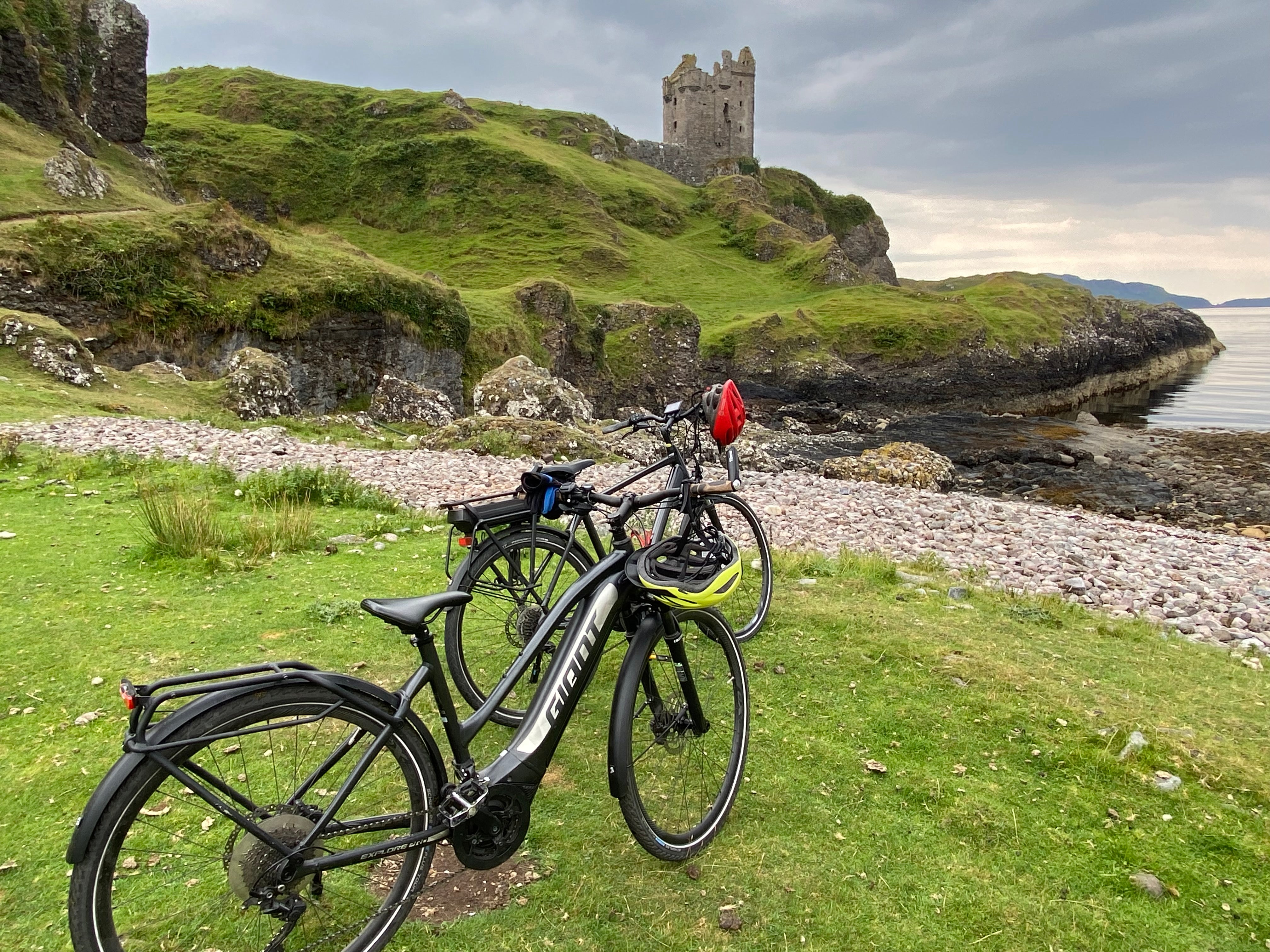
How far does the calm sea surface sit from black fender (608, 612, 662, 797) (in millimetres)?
51051

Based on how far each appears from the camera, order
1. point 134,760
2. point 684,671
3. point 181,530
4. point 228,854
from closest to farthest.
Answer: point 134,760
point 228,854
point 684,671
point 181,530

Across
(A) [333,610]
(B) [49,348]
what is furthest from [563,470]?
(B) [49,348]

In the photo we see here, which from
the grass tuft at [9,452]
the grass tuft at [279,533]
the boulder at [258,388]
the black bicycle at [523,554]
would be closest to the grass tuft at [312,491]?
the grass tuft at [279,533]

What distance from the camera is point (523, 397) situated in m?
25.7

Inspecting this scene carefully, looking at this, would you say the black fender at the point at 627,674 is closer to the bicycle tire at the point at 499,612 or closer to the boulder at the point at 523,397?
the bicycle tire at the point at 499,612

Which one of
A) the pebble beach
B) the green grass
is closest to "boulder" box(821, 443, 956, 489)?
the pebble beach

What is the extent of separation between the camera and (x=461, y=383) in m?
32.9

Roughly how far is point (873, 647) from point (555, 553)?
9.73ft

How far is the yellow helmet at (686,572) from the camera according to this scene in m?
3.52

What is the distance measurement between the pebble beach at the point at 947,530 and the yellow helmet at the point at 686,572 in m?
7.68

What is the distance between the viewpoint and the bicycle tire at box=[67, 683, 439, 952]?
2.40m

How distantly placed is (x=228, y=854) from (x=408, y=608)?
1.10 m

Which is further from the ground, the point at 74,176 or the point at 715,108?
the point at 715,108

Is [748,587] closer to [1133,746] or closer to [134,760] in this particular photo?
[1133,746]
